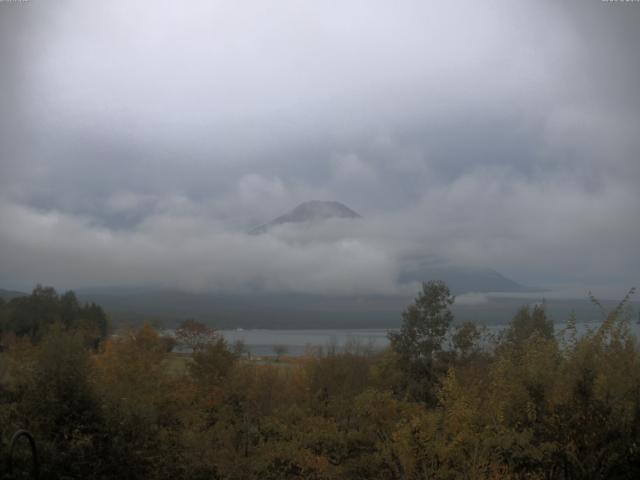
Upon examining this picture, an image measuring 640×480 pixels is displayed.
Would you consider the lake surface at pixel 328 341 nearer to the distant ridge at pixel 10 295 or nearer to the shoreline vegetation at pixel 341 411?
the shoreline vegetation at pixel 341 411

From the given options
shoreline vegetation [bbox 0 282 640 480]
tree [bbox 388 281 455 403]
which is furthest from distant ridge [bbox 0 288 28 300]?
tree [bbox 388 281 455 403]

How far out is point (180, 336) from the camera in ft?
207

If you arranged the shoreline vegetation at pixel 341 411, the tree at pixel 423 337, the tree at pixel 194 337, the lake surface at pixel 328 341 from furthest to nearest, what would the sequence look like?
the tree at pixel 194 337 → the tree at pixel 423 337 → the lake surface at pixel 328 341 → the shoreline vegetation at pixel 341 411

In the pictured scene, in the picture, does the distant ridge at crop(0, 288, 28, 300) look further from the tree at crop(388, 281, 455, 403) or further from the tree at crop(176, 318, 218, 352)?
the tree at crop(388, 281, 455, 403)

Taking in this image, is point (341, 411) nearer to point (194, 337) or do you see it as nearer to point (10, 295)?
point (194, 337)

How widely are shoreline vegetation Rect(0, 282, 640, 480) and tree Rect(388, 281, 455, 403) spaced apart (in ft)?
0.60

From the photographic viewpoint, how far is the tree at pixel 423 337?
173 ft

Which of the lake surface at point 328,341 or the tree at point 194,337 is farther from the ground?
the tree at point 194,337

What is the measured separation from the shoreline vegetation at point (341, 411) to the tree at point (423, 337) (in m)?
0.18

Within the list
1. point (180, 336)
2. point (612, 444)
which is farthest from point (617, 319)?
point (180, 336)

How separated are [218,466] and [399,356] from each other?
25737 mm

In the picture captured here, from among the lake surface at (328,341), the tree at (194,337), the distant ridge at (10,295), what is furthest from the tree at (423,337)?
the distant ridge at (10,295)

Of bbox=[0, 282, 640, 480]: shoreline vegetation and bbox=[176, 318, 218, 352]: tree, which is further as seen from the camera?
bbox=[176, 318, 218, 352]: tree

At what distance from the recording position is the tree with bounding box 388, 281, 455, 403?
52719 millimetres
